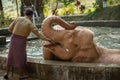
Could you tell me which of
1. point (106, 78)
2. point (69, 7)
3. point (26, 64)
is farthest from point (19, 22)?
point (69, 7)

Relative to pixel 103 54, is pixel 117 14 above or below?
below

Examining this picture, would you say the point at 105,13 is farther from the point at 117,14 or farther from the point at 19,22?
the point at 19,22

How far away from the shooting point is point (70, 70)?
6.79 m

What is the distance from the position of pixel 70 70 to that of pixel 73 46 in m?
0.60

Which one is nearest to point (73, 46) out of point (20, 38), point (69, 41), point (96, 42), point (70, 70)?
point (69, 41)

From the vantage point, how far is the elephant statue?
713 cm

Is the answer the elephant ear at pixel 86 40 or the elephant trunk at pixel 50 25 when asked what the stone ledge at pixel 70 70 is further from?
the elephant trunk at pixel 50 25

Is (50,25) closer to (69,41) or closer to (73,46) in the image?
(69,41)

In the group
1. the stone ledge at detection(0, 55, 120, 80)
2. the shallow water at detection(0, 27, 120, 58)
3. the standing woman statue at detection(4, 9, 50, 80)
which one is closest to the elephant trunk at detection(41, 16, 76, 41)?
the standing woman statue at detection(4, 9, 50, 80)

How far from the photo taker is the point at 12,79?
24.7 feet

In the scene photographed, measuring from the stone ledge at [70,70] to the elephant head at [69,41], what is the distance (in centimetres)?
25

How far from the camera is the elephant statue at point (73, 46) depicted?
23.4ft

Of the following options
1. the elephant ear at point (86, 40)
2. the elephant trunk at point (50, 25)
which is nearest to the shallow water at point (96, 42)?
the elephant trunk at point (50, 25)

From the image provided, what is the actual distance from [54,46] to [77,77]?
0.93 metres
